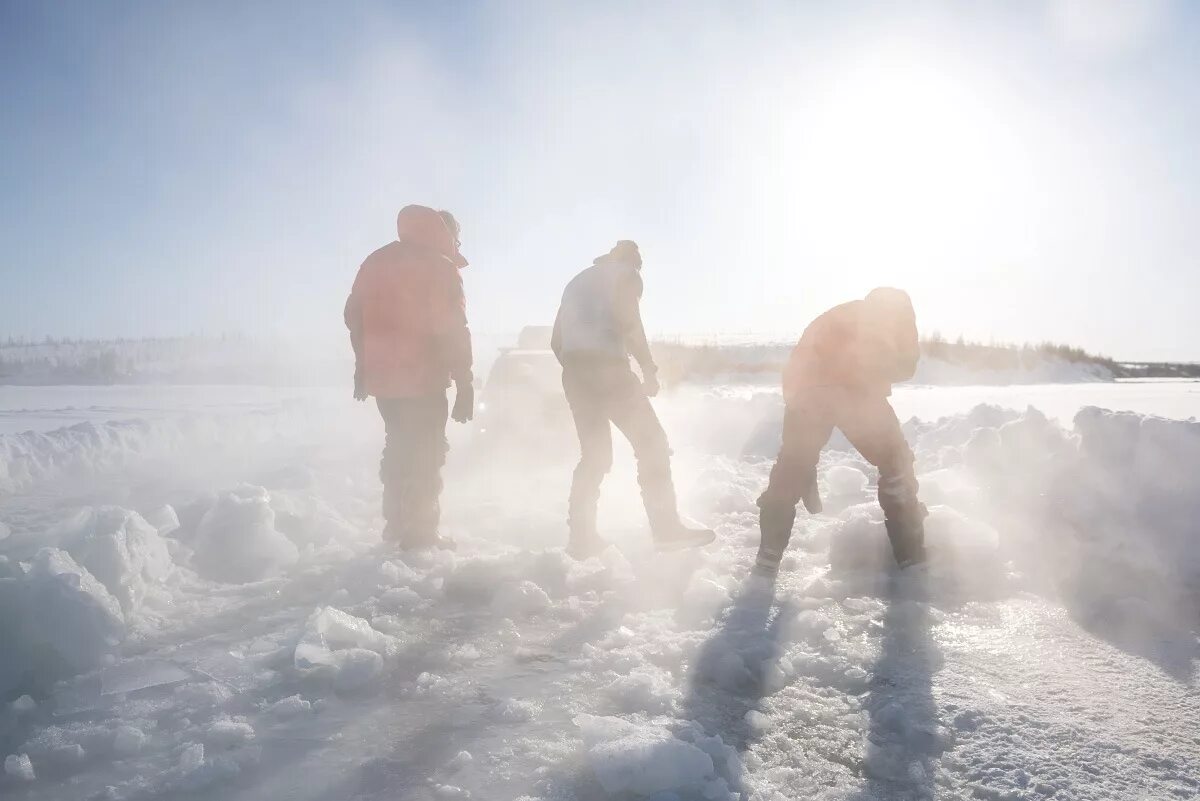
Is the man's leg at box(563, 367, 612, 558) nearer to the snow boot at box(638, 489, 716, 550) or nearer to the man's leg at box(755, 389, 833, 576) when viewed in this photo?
the snow boot at box(638, 489, 716, 550)

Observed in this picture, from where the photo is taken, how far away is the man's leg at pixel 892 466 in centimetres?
362

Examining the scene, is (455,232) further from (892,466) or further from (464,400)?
(892,466)

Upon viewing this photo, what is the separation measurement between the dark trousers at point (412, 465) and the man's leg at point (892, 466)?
97.5 inches

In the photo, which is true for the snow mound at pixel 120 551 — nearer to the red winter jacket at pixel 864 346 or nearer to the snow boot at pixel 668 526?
the snow boot at pixel 668 526

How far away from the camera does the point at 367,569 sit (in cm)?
366

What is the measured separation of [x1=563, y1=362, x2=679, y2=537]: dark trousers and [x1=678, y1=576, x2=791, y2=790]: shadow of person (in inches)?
41.0

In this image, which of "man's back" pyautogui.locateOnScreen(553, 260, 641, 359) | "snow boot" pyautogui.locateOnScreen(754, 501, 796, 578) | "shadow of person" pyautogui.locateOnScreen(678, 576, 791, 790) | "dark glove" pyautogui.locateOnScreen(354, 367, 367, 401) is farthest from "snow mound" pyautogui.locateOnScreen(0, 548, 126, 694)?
"snow boot" pyautogui.locateOnScreen(754, 501, 796, 578)

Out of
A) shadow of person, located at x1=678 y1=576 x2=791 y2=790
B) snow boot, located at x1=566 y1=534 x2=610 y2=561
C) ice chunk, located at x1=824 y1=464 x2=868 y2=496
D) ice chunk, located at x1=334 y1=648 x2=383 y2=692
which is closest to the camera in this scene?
shadow of person, located at x1=678 y1=576 x2=791 y2=790

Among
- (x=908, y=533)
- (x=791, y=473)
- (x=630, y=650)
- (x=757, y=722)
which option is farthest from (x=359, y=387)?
(x=908, y=533)

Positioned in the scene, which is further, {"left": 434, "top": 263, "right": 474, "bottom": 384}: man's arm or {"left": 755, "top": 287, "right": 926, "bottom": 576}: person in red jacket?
{"left": 434, "top": 263, "right": 474, "bottom": 384}: man's arm

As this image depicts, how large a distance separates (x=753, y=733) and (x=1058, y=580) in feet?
7.84

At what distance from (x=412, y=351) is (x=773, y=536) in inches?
97.3

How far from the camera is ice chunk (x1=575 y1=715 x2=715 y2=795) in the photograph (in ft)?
5.79

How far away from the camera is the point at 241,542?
396cm
